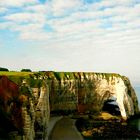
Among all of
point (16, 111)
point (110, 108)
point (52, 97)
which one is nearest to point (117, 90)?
point (110, 108)

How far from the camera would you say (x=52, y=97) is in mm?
100312

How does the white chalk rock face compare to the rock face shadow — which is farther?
the rock face shadow

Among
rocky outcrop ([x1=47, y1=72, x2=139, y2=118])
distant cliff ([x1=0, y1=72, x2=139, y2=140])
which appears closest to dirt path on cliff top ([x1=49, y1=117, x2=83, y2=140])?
distant cliff ([x1=0, y1=72, x2=139, y2=140])

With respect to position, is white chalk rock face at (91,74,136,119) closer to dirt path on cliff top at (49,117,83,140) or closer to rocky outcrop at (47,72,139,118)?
rocky outcrop at (47,72,139,118)

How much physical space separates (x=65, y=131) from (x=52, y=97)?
1803 cm

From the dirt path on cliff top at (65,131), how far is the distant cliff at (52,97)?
3560 mm

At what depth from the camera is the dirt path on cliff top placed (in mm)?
77312

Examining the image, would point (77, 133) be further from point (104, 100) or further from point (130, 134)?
point (104, 100)

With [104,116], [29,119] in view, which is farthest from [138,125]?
[29,119]

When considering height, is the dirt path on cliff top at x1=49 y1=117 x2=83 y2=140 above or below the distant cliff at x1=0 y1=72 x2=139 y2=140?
Result: below

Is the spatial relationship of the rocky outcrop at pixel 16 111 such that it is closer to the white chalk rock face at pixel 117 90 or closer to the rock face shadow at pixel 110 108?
the white chalk rock face at pixel 117 90

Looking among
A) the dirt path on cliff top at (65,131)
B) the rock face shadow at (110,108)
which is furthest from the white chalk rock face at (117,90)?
the dirt path on cliff top at (65,131)

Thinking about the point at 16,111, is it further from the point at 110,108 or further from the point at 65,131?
the point at 110,108

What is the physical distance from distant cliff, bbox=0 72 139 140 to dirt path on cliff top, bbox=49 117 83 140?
356 cm
